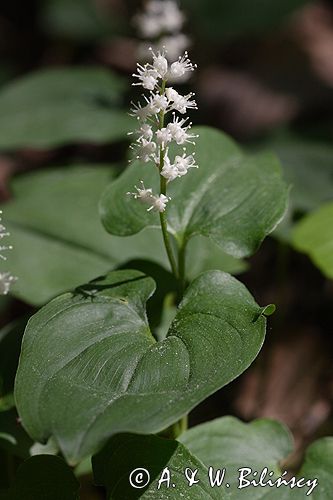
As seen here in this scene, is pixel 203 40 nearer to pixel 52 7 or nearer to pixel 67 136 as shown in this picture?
pixel 52 7

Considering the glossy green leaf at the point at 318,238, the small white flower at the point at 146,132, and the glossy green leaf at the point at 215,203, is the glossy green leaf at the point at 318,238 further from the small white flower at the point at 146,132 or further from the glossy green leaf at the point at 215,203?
the small white flower at the point at 146,132

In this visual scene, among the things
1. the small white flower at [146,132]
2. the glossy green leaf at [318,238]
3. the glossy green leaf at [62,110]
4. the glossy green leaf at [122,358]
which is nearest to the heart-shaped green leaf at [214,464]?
the glossy green leaf at [122,358]

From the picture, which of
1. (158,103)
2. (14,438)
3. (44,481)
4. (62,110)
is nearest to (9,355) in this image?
(14,438)

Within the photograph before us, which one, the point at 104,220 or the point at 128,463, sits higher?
the point at 104,220

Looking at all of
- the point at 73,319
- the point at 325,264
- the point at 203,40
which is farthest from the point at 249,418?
the point at 203,40

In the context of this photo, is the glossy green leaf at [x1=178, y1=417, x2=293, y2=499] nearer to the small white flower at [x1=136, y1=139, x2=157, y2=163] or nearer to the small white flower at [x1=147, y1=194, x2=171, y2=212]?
the small white flower at [x1=147, y1=194, x2=171, y2=212]

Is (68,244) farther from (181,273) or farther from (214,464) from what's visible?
(214,464)
